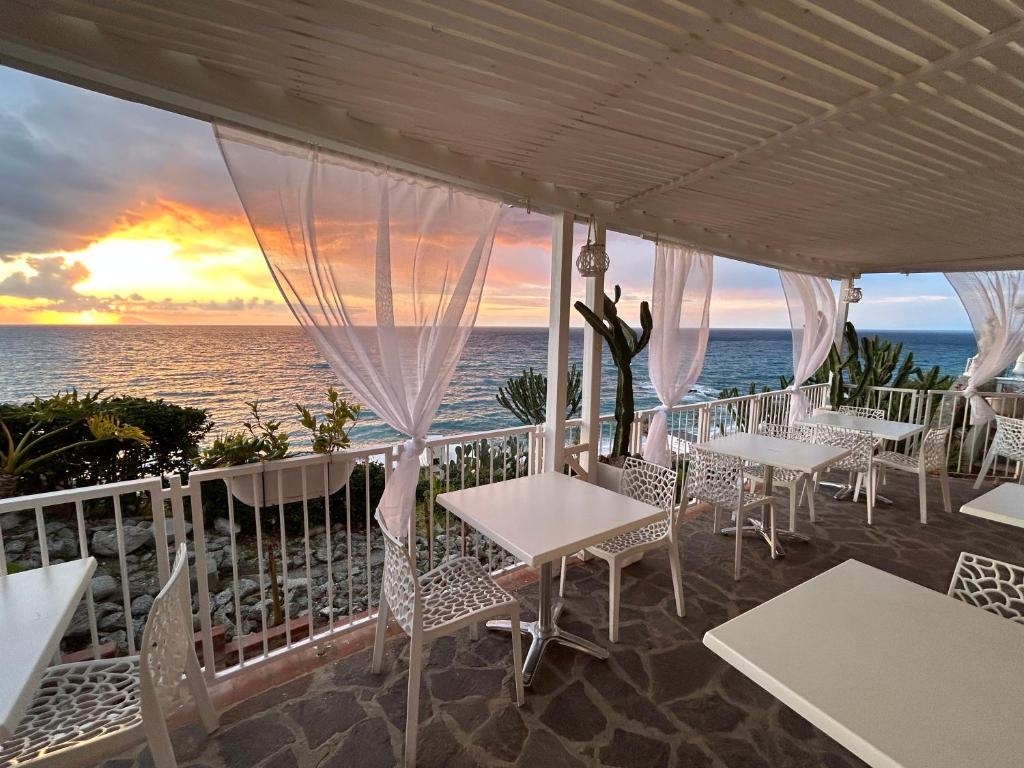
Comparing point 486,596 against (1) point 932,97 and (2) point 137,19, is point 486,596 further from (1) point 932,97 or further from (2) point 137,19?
(1) point 932,97

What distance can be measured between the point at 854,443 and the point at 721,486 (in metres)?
1.64

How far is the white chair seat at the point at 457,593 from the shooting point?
5.60ft

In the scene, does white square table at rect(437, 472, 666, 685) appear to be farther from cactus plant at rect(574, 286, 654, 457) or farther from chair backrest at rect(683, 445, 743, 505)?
chair backrest at rect(683, 445, 743, 505)

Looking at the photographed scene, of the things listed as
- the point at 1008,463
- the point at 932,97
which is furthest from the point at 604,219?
the point at 1008,463

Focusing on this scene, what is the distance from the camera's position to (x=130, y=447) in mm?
4004

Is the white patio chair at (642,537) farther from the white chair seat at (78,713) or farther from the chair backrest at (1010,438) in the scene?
the chair backrest at (1010,438)

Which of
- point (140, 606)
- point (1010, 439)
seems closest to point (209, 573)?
point (140, 606)

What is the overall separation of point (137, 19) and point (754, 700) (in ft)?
10.8

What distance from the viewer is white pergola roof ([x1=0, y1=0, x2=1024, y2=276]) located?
123cm

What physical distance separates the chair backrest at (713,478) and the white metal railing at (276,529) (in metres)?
0.47

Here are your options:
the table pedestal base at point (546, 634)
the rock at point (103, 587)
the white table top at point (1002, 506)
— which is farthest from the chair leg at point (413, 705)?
the rock at point (103, 587)

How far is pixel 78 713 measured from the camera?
3.99 ft

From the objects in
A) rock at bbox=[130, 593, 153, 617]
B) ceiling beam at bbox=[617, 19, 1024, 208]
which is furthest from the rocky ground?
ceiling beam at bbox=[617, 19, 1024, 208]

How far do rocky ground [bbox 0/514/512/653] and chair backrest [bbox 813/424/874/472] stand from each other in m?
3.05
